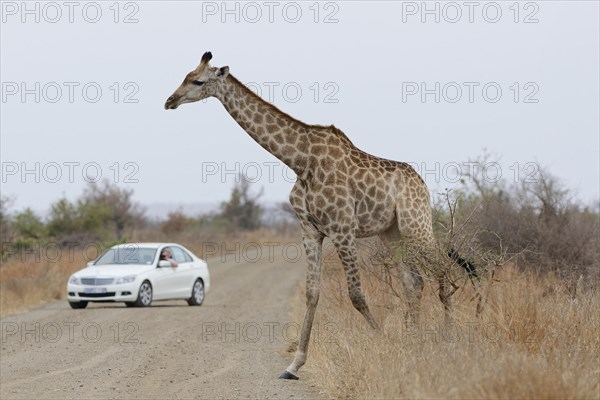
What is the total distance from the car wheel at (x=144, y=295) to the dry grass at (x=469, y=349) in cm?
898

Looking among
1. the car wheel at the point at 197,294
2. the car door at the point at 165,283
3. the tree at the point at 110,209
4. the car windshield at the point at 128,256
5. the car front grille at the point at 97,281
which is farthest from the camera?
the tree at the point at 110,209

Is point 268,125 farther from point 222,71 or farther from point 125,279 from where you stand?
point 125,279

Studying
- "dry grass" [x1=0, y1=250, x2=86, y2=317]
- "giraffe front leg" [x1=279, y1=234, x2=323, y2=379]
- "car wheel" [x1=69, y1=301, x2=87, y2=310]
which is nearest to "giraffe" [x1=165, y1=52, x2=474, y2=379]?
"giraffe front leg" [x1=279, y1=234, x2=323, y2=379]

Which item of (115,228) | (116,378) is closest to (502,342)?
(116,378)

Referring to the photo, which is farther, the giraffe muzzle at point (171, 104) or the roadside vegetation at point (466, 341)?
the giraffe muzzle at point (171, 104)

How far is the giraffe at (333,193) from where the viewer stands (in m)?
11.7

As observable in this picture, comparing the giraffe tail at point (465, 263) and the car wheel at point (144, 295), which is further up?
the giraffe tail at point (465, 263)

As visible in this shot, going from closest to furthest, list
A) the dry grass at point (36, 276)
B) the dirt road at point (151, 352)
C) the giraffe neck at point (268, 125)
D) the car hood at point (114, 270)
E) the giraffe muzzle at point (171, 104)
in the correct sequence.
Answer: the giraffe muzzle at point (171, 104) → the dirt road at point (151, 352) → the giraffe neck at point (268, 125) → the car hood at point (114, 270) → the dry grass at point (36, 276)

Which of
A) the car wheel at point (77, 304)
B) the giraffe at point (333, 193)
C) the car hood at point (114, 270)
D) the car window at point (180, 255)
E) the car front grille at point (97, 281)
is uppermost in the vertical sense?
the giraffe at point (333, 193)

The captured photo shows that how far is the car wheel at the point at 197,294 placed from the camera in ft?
81.9

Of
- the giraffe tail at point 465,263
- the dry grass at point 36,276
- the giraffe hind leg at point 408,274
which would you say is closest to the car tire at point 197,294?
the dry grass at point 36,276

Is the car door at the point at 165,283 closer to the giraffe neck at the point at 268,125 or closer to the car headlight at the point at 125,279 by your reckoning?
the car headlight at the point at 125,279

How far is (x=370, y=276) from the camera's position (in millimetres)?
16062

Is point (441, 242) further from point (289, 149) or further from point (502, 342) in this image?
point (502, 342)
